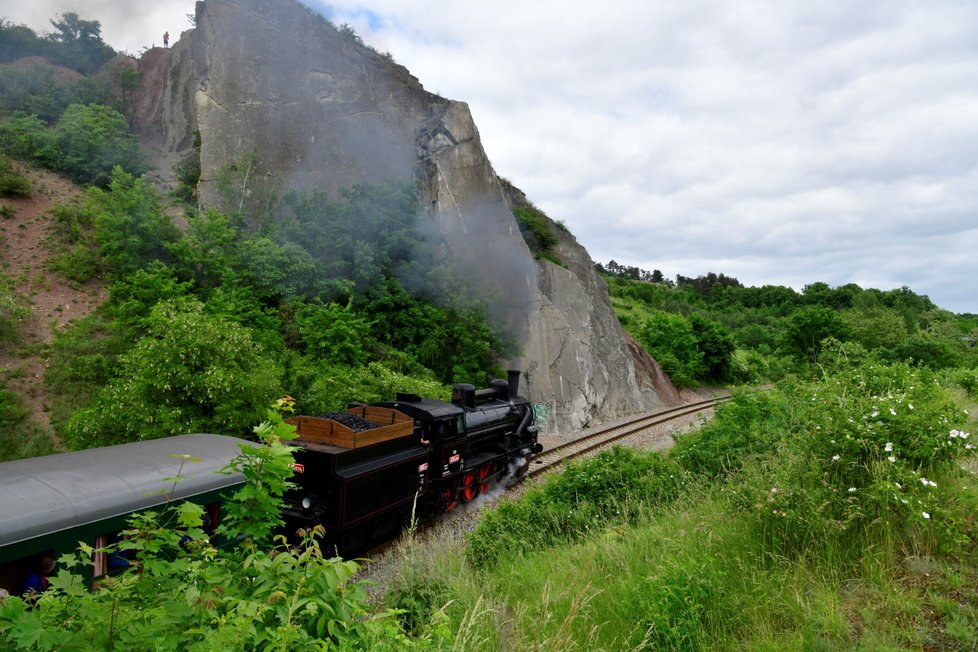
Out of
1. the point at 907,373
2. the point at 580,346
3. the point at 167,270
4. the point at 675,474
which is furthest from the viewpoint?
the point at 580,346

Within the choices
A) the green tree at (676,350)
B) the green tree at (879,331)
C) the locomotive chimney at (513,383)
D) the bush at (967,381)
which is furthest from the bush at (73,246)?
the green tree at (879,331)

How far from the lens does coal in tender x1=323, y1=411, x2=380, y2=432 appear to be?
30.2ft

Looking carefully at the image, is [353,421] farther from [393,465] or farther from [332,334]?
[332,334]

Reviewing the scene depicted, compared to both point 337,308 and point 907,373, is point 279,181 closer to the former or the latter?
point 337,308

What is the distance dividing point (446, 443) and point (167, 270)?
13295mm

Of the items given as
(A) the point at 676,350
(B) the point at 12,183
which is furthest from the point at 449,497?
(A) the point at 676,350

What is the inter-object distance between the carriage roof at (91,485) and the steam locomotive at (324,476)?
0.01m

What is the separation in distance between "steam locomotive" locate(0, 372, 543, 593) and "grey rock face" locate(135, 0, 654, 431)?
1106cm

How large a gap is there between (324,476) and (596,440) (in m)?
13.5

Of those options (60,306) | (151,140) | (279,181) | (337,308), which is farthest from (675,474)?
(151,140)

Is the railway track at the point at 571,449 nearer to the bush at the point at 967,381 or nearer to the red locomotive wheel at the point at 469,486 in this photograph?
the red locomotive wheel at the point at 469,486

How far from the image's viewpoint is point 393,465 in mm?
9320

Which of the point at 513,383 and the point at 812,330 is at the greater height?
the point at 812,330

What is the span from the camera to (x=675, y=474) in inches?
355
